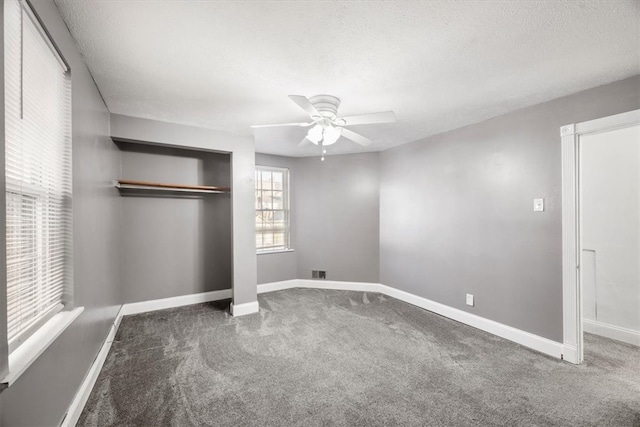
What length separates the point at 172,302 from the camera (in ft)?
13.9

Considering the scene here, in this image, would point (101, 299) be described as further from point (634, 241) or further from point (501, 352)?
point (634, 241)

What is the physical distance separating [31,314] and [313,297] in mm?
3684

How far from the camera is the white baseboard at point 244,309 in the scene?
3938 millimetres

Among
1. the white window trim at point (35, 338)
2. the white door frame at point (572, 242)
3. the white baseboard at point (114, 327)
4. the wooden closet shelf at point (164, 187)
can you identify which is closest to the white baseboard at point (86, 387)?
the white baseboard at point (114, 327)

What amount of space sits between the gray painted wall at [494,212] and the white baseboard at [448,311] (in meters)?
0.07

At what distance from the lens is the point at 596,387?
7.64 feet

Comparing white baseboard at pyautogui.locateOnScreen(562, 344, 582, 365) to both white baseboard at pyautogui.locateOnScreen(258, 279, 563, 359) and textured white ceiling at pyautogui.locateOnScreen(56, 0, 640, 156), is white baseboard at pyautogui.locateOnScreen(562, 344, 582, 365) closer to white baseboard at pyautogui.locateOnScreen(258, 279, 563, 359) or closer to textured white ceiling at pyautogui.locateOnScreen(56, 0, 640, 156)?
white baseboard at pyautogui.locateOnScreen(258, 279, 563, 359)

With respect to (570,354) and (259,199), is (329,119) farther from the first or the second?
(570,354)

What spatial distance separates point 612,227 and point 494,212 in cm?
121

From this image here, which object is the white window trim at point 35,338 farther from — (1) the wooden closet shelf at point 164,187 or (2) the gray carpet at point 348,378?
(1) the wooden closet shelf at point 164,187

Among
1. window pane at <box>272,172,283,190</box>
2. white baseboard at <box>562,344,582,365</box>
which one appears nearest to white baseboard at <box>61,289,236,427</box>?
window pane at <box>272,172,283,190</box>

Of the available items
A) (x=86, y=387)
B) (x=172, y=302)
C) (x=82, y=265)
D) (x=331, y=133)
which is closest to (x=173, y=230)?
(x=172, y=302)

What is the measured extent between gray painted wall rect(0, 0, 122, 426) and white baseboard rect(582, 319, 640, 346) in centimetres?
481

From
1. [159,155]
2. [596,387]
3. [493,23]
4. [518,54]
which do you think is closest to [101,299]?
[159,155]
